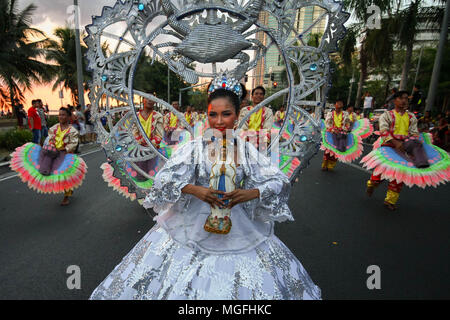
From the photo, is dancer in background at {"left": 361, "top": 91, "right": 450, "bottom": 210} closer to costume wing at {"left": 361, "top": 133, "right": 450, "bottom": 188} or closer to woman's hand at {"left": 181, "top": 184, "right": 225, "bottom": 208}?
costume wing at {"left": 361, "top": 133, "right": 450, "bottom": 188}

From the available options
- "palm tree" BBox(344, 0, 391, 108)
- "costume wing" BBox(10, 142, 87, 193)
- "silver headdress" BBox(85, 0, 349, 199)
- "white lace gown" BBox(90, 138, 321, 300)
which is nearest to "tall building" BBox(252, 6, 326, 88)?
"silver headdress" BBox(85, 0, 349, 199)

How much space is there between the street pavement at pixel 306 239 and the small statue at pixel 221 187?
1.47m

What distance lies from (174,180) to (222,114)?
52 cm

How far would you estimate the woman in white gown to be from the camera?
1.58 meters

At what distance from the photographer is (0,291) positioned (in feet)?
8.05

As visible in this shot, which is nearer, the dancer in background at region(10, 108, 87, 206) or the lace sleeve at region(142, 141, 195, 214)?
the lace sleeve at region(142, 141, 195, 214)

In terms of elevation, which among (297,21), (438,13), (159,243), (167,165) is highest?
(438,13)

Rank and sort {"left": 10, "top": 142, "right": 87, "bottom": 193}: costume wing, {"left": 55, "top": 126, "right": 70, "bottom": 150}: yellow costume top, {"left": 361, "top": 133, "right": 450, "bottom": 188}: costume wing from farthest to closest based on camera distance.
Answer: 1. {"left": 55, "top": 126, "right": 70, "bottom": 150}: yellow costume top
2. {"left": 10, "top": 142, "right": 87, "bottom": 193}: costume wing
3. {"left": 361, "top": 133, "right": 450, "bottom": 188}: costume wing


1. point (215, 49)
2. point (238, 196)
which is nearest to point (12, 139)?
point (215, 49)

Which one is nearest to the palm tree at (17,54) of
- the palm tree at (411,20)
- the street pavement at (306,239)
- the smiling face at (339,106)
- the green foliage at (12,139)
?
the green foliage at (12,139)
